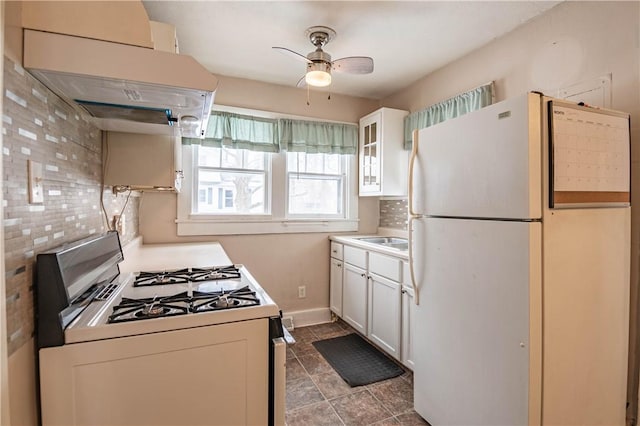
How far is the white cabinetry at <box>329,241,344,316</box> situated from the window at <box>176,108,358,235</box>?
270 millimetres

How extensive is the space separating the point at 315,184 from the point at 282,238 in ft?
2.28

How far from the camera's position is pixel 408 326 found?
239 cm

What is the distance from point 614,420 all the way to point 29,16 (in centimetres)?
284

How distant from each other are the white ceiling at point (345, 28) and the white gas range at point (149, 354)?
1.65 metres

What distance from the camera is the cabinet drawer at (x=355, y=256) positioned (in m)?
2.93

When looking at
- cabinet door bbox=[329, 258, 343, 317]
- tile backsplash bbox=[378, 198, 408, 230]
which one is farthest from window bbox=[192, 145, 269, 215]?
tile backsplash bbox=[378, 198, 408, 230]

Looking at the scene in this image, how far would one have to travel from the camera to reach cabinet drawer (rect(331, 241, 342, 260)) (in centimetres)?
334

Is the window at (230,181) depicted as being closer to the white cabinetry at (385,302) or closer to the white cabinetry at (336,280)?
the white cabinetry at (336,280)

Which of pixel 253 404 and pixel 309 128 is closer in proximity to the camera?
pixel 253 404

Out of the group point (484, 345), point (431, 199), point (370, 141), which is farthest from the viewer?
point (370, 141)

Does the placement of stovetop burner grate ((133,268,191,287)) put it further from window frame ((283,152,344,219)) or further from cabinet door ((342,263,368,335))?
window frame ((283,152,344,219))

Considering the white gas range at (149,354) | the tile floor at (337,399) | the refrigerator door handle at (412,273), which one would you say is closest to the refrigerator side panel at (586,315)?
the refrigerator door handle at (412,273)

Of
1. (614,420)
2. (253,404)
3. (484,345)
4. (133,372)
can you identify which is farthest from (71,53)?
(614,420)

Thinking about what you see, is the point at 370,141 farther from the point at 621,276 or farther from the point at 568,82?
the point at 621,276
